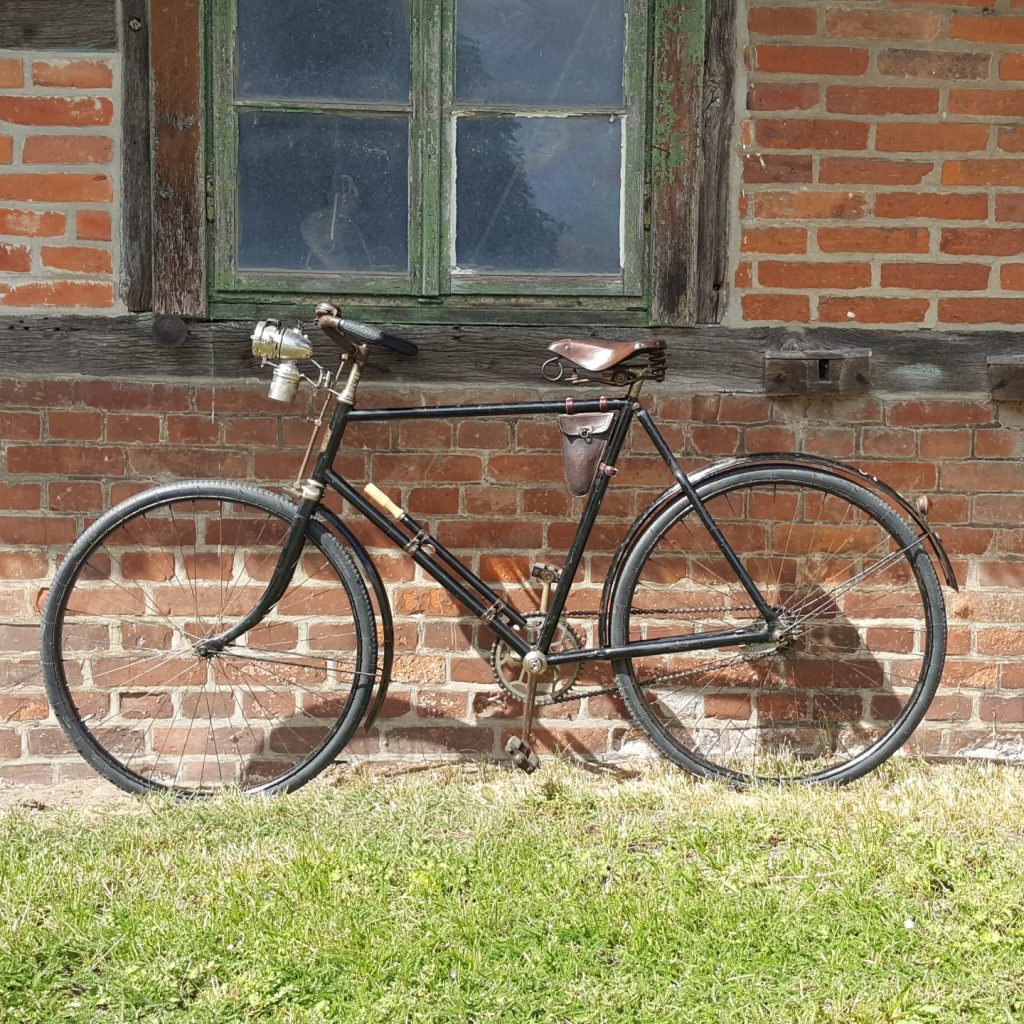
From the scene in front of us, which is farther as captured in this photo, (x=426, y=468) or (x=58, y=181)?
(x=426, y=468)

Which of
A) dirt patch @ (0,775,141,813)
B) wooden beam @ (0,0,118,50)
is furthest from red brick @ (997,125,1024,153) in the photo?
dirt patch @ (0,775,141,813)

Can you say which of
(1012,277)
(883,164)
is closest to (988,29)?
(883,164)

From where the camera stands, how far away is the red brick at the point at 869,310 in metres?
3.50

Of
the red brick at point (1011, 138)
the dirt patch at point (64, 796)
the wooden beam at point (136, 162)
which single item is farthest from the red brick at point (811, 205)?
the dirt patch at point (64, 796)

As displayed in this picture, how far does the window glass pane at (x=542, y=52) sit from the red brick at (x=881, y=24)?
2.10 feet

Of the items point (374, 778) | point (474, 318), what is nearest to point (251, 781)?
point (374, 778)

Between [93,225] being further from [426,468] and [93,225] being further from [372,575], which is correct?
[372,575]

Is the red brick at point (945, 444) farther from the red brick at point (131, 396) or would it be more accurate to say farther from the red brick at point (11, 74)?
the red brick at point (11, 74)

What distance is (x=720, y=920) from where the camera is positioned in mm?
2500

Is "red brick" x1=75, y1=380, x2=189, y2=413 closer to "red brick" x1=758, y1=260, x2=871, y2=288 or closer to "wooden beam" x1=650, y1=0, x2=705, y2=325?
"wooden beam" x1=650, y1=0, x2=705, y2=325

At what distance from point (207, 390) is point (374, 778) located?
1267mm

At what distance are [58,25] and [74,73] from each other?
5.7 inches

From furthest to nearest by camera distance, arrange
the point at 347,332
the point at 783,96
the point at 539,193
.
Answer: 1. the point at 539,193
2. the point at 783,96
3. the point at 347,332

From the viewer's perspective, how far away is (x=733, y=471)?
325 centimetres
